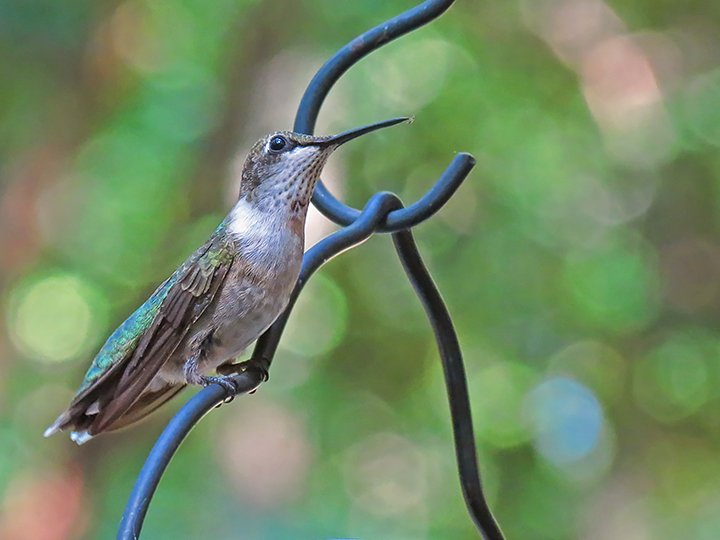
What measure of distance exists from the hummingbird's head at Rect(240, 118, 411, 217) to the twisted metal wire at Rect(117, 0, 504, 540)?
0.12ft

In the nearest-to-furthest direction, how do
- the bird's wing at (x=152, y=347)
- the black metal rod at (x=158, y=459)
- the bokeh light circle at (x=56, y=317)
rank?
the black metal rod at (x=158, y=459), the bird's wing at (x=152, y=347), the bokeh light circle at (x=56, y=317)

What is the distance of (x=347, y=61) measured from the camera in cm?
117

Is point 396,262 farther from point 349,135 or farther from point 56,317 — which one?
point 349,135

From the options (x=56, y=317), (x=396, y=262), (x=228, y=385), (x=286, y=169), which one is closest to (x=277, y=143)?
(x=286, y=169)

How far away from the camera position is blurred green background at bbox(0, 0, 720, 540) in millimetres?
2650

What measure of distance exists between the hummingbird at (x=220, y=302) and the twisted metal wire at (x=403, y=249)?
0.04 meters

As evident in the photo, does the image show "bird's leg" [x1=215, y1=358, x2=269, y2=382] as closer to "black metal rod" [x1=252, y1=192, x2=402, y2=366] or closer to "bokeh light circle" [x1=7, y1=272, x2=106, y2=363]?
"black metal rod" [x1=252, y1=192, x2=402, y2=366]

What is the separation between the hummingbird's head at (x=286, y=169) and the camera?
3.87 ft

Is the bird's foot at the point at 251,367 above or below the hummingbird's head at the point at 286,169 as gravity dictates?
below

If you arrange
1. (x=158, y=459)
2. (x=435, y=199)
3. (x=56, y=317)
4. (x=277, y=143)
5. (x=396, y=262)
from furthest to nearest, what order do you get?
(x=396, y=262)
(x=56, y=317)
(x=277, y=143)
(x=435, y=199)
(x=158, y=459)

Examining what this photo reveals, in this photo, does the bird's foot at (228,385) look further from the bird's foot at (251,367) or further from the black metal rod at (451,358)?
the black metal rod at (451,358)

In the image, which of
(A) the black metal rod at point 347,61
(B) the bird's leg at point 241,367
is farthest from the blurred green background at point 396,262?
(A) the black metal rod at point 347,61

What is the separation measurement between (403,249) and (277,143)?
302 millimetres

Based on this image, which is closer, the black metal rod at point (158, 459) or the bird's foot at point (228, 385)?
the black metal rod at point (158, 459)
